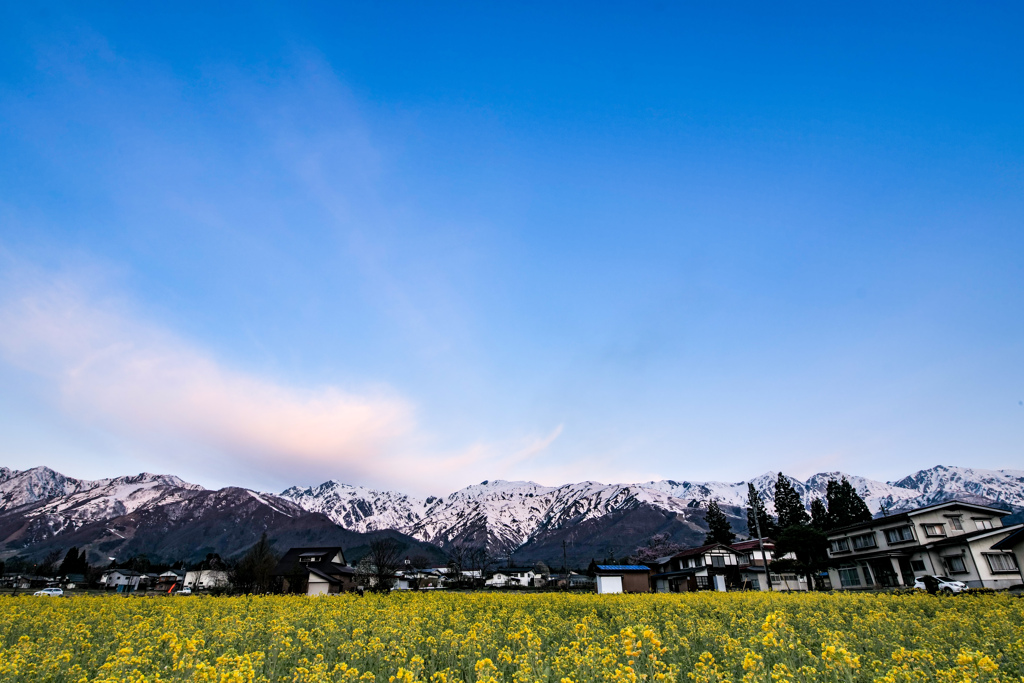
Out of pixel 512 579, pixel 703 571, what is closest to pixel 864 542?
pixel 703 571

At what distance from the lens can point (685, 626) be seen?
12.3 m

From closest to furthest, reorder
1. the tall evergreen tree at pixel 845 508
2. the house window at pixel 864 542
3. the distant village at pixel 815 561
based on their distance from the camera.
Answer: the distant village at pixel 815 561
the house window at pixel 864 542
the tall evergreen tree at pixel 845 508

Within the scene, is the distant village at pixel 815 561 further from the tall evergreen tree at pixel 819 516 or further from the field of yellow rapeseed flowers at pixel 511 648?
the field of yellow rapeseed flowers at pixel 511 648

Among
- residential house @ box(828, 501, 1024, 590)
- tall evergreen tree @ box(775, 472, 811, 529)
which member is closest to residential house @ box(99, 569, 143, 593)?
tall evergreen tree @ box(775, 472, 811, 529)

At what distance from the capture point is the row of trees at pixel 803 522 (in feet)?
141

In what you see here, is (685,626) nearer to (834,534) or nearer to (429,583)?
(834,534)

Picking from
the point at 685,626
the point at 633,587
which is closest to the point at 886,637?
the point at 685,626

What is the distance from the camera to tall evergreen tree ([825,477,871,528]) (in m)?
65.8

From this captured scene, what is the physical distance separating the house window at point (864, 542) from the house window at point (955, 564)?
6996 mm

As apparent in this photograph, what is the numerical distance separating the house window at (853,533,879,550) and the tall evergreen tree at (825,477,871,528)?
19883mm

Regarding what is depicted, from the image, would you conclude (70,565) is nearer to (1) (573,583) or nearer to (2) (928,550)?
(1) (573,583)

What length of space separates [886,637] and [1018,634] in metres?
2.82

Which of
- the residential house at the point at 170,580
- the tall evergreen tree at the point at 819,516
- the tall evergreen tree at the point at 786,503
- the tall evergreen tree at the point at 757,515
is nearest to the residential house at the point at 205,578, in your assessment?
the residential house at the point at 170,580

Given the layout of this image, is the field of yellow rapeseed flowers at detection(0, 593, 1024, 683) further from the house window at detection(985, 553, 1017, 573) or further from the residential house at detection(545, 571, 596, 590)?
the residential house at detection(545, 571, 596, 590)
